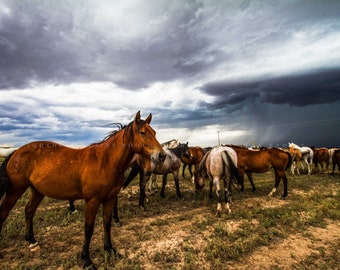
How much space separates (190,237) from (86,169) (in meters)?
3.18

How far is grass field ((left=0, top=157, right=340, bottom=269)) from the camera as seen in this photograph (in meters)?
4.13

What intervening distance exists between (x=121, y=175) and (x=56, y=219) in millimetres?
4028

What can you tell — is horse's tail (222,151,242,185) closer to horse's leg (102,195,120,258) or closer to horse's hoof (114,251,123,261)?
horse's leg (102,195,120,258)

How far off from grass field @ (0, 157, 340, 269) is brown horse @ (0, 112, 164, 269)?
81cm

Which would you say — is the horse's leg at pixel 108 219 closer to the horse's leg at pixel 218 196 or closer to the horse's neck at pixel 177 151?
the horse's leg at pixel 218 196

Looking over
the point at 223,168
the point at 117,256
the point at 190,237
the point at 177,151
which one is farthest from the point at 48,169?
the point at 177,151

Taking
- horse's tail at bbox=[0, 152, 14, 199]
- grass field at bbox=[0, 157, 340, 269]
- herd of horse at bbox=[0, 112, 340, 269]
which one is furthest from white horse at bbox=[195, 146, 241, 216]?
horse's tail at bbox=[0, 152, 14, 199]

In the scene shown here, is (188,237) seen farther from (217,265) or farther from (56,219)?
(56,219)

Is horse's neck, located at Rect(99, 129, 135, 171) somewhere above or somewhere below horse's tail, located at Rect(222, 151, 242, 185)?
above

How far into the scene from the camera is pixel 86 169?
3.91 metres

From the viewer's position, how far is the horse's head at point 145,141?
3.75m

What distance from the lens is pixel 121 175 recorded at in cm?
406

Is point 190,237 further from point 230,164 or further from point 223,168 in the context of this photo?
point 230,164

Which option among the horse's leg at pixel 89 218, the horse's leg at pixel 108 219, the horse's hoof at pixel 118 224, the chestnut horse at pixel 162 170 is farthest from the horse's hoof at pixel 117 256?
the chestnut horse at pixel 162 170
